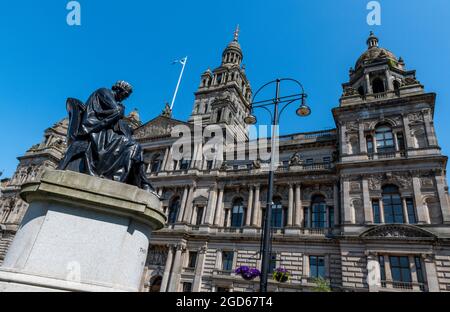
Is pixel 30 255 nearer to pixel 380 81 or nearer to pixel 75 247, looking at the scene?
pixel 75 247

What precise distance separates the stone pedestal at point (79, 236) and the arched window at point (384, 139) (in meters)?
24.9

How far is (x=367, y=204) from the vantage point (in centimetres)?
2209

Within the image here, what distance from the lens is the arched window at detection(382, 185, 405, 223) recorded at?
21.2 m

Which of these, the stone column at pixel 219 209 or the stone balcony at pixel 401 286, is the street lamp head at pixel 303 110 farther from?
the stone column at pixel 219 209

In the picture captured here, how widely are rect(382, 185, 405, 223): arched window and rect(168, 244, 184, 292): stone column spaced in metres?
18.8

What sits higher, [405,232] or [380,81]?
[380,81]

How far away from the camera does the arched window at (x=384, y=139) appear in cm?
2412

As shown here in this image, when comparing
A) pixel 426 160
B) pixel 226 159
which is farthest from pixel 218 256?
pixel 426 160

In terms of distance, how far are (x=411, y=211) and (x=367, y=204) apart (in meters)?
3.04

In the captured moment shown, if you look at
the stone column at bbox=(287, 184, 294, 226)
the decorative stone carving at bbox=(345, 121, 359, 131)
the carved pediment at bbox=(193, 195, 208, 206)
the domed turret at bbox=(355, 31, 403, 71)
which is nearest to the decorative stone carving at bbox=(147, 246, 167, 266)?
the carved pediment at bbox=(193, 195, 208, 206)

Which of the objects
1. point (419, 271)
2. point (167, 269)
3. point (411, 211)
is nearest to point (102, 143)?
point (419, 271)

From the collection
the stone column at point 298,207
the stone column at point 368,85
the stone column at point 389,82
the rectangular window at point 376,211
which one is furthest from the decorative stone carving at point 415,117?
the stone column at point 298,207

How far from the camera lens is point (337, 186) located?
25250 mm
